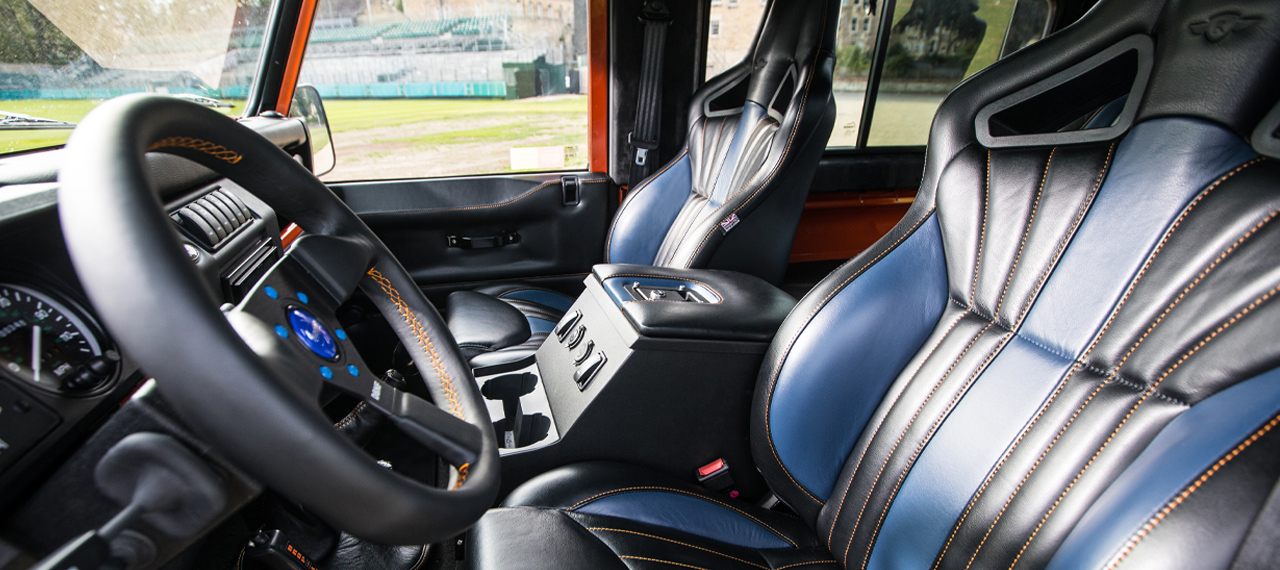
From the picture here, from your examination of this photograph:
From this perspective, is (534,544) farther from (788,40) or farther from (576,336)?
(788,40)

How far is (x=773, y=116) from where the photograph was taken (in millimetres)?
1562

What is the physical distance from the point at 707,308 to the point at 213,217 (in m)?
0.81

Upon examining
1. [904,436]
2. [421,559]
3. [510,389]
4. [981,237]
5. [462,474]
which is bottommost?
[421,559]

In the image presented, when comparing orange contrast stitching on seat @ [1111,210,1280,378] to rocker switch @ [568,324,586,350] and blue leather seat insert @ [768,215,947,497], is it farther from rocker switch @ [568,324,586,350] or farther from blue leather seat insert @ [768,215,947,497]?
rocker switch @ [568,324,586,350]

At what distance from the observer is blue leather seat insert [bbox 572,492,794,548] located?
0.88m

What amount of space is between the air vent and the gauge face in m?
0.27

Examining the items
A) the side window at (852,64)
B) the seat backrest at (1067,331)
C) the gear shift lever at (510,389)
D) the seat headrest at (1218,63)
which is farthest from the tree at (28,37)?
the side window at (852,64)

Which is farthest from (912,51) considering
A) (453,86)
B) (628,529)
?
(628,529)

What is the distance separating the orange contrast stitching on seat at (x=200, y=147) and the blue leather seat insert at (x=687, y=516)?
621 mm

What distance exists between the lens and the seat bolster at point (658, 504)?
0.89 meters

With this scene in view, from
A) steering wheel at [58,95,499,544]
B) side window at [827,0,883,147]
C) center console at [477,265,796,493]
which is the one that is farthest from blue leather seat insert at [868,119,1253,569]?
side window at [827,0,883,147]

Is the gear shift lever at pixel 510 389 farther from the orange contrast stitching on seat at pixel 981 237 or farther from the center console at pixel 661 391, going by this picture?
the orange contrast stitching on seat at pixel 981 237

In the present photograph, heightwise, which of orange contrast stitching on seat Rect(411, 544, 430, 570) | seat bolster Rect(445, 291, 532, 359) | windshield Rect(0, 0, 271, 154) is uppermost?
windshield Rect(0, 0, 271, 154)

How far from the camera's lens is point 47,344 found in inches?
23.3
